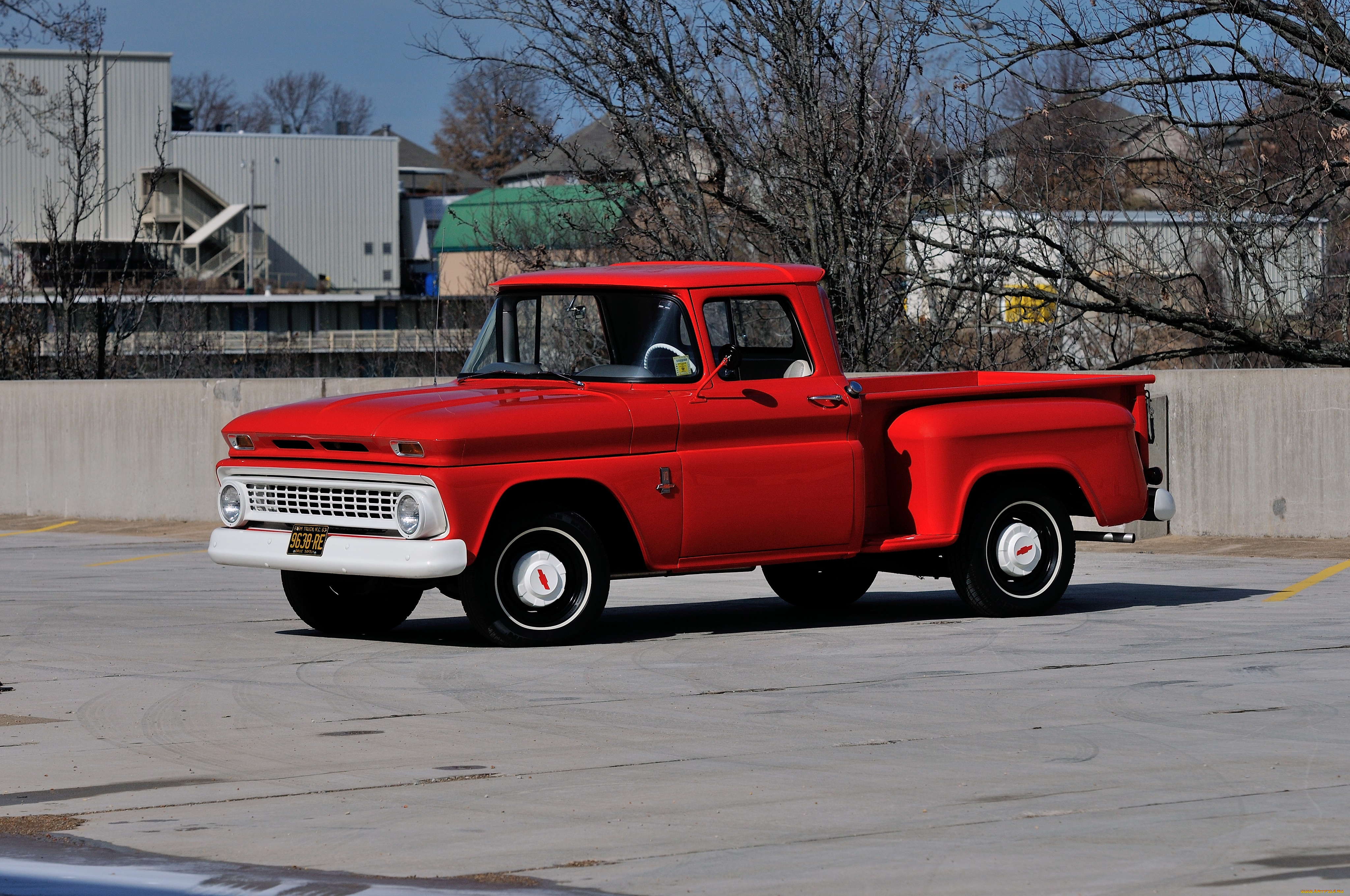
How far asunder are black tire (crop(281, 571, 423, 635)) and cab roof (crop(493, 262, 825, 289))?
1.96 m

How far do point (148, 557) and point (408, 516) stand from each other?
A: 26.5 ft

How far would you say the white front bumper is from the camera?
9617 mm

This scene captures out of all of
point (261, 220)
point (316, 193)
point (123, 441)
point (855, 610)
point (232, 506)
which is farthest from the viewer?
point (316, 193)

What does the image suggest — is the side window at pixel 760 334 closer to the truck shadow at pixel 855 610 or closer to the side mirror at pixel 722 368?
the side mirror at pixel 722 368

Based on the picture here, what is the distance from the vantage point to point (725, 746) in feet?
24.5

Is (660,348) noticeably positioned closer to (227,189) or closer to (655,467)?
(655,467)

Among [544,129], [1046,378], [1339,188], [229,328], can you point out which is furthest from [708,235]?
[229,328]

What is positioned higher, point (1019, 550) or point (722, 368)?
point (722, 368)

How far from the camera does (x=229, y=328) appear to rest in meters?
84.6

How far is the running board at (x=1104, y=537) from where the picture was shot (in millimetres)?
12078

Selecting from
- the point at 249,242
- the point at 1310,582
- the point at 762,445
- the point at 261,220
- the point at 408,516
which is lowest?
the point at 1310,582

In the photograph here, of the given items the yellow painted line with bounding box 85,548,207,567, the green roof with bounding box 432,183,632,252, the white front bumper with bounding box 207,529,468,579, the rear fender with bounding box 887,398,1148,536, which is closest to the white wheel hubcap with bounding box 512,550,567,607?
the white front bumper with bounding box 207,529,468,579

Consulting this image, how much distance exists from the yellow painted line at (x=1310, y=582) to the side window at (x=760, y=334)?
12.7 ft

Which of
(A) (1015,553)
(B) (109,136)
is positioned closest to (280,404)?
(A) (1015,553)
